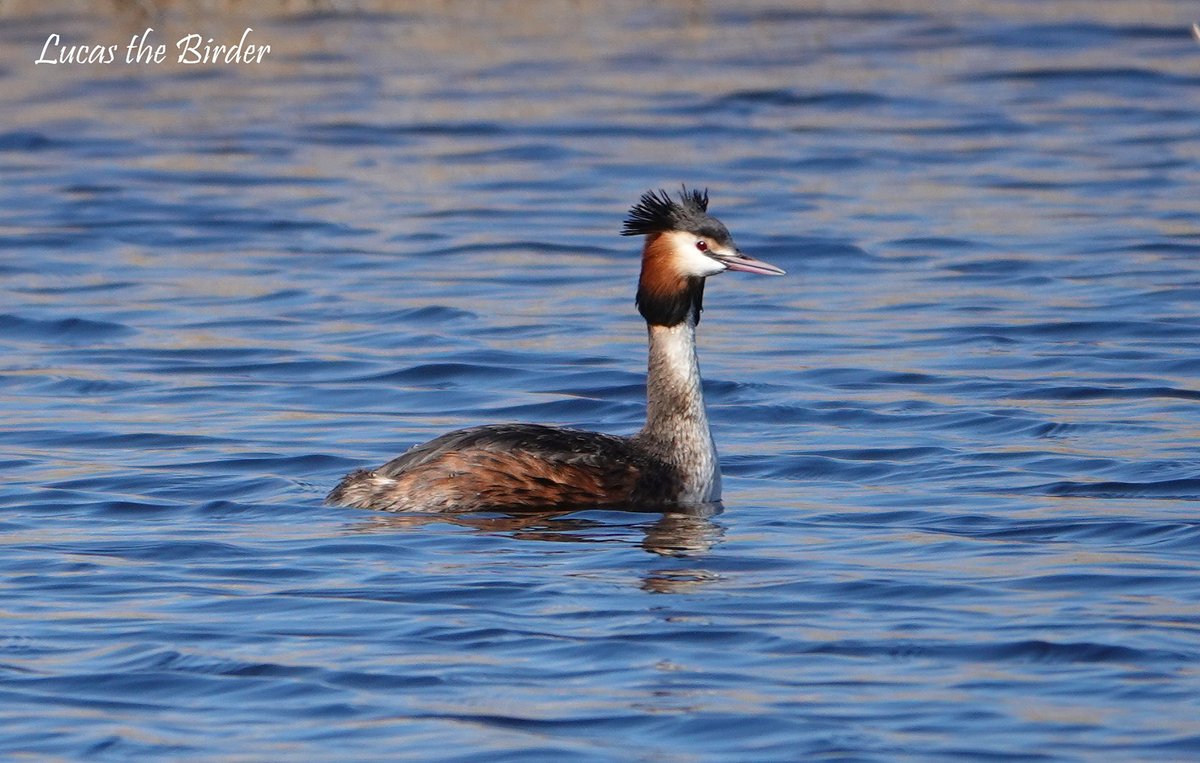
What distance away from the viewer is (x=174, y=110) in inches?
910

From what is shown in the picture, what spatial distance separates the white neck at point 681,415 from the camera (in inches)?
409

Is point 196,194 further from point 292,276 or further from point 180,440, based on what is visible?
point 180,440

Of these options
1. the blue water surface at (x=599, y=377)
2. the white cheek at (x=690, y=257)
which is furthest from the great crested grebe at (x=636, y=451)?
the blue water surface at (x=599, y=377)

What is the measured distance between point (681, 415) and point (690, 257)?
69 centimetres

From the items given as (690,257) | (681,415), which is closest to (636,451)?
(681,415)

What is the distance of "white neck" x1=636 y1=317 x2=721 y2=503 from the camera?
10383 mm

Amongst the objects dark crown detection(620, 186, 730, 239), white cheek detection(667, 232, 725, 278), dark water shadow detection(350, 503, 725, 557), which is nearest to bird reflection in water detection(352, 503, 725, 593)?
dark water shadow detection(350, 503, 725, 557)

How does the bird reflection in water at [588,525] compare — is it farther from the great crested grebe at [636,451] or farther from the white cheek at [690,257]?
the white cheek at [690,257]

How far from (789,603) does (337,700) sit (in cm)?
189

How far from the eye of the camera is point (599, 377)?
1370cm

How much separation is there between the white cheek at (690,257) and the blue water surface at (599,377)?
1.06 meters

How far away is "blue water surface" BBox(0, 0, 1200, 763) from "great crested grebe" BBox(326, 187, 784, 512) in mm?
159

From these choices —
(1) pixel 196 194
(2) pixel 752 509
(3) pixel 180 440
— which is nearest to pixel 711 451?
(2) pixel 752 509

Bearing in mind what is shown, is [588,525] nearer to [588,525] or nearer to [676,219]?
[588,525]
